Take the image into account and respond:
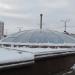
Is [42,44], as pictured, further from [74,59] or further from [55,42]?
[74,59]

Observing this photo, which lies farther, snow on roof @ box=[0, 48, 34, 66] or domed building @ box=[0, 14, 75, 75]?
domed building @ box=[0, 14, 75, 75]

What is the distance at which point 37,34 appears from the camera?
7.23m

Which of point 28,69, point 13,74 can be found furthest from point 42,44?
point 13,74

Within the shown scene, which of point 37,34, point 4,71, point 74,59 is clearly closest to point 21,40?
point 37,34

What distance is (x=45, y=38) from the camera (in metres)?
6.82

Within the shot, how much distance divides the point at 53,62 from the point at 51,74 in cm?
28

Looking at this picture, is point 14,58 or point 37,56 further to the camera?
point 37,56

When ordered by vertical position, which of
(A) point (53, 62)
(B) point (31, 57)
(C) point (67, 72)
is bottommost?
(C) point (67, 72)

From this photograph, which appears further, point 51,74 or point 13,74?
point 51,74

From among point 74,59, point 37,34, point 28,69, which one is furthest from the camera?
point 37,34

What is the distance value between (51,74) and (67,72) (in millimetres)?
713

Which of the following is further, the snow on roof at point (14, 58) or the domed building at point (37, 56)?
the domed building at point (37, 56)

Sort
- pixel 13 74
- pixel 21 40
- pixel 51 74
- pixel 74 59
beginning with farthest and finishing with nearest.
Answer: pixel 21 40
pixel 74 59
pixel 51 74
pixel 13 74

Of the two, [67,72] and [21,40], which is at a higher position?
[21,40]
